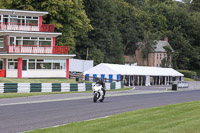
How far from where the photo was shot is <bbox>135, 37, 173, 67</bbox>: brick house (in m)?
107

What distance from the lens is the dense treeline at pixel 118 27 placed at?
6391 centimetres

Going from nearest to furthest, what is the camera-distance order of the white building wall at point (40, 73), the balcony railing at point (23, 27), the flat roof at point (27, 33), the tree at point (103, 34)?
the flat roof at point (27, 33), the white building wall at point (40, 73), the balcony railing at point (23, 27), the tree at point (103, 34)

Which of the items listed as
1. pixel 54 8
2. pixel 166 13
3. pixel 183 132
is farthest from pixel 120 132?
pixel 166 13

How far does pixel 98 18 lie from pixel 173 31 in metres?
35.1

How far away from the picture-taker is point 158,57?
108 metres

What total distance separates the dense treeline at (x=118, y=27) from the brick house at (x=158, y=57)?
6.41 ft

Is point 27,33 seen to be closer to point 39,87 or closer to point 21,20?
point 21,20

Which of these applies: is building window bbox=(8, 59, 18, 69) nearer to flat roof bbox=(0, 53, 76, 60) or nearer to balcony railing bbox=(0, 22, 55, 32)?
flat roof bbox=(0, 53, 76, 60)

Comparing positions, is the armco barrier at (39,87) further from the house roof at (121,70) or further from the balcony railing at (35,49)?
the house roof at (121,70)

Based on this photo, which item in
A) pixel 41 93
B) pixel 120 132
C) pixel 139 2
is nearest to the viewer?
pixel 120 132

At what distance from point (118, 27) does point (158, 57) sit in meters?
13.1

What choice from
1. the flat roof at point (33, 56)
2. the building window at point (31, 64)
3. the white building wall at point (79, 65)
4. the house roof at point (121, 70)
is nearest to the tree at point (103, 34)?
the white building wall at point (79, 65)

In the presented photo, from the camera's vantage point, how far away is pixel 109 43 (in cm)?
8912

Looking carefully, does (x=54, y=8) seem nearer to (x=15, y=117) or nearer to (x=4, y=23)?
(x=4, y=23)
